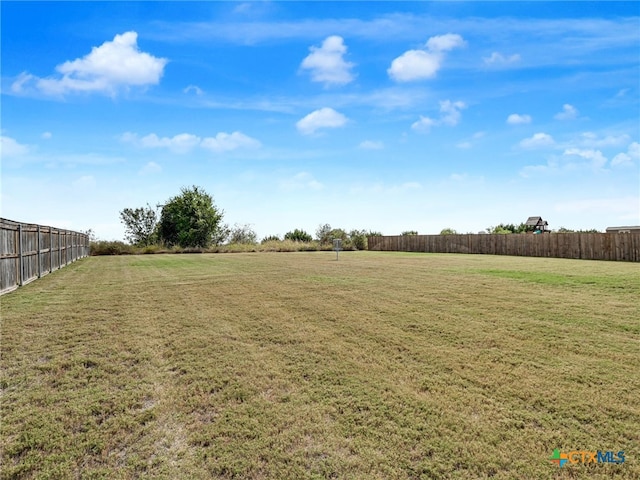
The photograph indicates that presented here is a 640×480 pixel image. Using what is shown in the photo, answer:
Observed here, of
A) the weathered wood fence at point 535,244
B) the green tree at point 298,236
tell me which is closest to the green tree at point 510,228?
the weathered wood fence at point 535,244

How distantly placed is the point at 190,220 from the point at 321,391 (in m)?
29.8

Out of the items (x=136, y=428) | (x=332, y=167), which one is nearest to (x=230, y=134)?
(x=332, y=167)

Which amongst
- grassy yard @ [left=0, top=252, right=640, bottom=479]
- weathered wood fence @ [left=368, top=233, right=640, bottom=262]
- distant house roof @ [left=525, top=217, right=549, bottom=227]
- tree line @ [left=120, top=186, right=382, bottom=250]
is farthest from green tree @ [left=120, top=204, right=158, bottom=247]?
distant house roof @ [left=525, top=217, right=549, bottom=227]

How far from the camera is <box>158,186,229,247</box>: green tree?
98.3 ft

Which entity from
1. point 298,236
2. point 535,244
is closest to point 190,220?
point 298,236

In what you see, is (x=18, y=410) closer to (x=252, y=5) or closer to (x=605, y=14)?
(x=252, y=5)

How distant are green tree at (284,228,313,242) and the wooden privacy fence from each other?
64.4 feet

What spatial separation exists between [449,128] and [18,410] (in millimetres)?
15656

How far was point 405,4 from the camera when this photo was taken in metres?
8.68

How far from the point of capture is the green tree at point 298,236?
31.8 m

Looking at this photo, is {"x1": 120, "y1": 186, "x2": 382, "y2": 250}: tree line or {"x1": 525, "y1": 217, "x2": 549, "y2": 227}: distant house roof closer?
{"x1": 120, "y1": 186, "x2": 382, "y2": 250}: tree line

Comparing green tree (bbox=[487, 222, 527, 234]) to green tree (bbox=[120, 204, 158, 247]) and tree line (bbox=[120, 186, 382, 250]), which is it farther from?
green tree (bbox=[120, 204, 158, 247])

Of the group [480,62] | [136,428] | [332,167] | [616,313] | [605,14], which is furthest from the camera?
[332,167]

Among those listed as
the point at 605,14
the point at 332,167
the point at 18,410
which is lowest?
the point at 18,410
